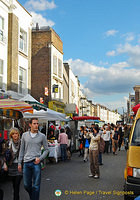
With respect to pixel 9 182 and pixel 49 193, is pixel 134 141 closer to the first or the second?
pixel 49 193

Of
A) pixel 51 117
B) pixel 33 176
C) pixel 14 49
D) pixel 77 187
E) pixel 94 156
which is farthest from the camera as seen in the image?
pixel 14 49

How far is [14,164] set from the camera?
5.71 m

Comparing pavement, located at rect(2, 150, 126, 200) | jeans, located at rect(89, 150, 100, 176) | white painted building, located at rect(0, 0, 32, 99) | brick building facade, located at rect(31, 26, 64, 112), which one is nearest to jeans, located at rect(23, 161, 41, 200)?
pavement, located at rect(2, 150, 126, 200)

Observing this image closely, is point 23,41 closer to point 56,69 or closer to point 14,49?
point 14,49

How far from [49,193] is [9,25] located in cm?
1605

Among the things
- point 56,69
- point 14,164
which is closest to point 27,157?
point 14,164

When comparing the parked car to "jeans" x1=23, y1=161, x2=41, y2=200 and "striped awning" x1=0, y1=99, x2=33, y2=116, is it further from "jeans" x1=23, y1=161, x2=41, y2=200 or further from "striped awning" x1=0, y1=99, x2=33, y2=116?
"striped awning" x1=0, y1=99, x2=33, y2=116

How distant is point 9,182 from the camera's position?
27.8 feet

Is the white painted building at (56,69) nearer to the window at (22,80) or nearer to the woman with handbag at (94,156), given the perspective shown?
the window at (22,80)

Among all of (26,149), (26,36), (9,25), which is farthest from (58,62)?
(26,149)

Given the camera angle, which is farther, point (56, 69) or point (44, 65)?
point (56, 69)

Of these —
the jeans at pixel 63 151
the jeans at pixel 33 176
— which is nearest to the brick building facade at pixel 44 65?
the jeans at pixel 63 151

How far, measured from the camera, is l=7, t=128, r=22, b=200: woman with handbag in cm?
563

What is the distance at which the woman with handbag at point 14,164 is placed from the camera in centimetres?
563
